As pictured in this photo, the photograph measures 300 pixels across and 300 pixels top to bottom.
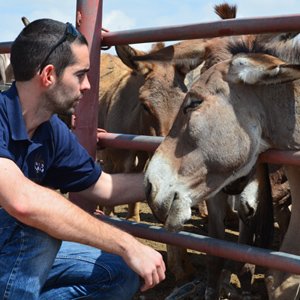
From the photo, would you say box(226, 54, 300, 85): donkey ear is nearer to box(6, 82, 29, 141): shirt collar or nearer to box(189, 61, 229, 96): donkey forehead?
box(189, 61, 229, 96): donkey forehead

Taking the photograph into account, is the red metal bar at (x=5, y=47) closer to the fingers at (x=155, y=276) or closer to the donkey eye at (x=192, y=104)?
the donkey eye at (x=192, y=104)

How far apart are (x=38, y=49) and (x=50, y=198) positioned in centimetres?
71

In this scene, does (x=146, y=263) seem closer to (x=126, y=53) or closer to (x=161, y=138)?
(x=161, y=138)

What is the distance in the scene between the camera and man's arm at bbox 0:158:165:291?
255 cm

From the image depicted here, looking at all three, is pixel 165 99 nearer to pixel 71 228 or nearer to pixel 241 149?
pixel 241 149

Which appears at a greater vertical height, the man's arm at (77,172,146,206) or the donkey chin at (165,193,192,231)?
the donkey chin at (165,193,192,231)

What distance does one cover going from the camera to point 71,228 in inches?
103

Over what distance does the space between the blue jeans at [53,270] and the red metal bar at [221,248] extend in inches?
9.0

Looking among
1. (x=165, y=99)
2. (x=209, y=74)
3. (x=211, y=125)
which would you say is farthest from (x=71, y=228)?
(x=165, y=99)

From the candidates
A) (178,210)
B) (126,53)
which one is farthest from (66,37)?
(126,53)

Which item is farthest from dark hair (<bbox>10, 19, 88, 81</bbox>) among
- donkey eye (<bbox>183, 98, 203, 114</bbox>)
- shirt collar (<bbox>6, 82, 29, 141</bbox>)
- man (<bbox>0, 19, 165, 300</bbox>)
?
donkey eye (<bbox>183, 98, 203, 114</bbox>)

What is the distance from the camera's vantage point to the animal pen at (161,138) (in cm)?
271

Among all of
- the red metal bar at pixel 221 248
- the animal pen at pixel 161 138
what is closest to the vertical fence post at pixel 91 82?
the animal pen at pixel 161 138

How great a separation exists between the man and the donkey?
0.37 m
